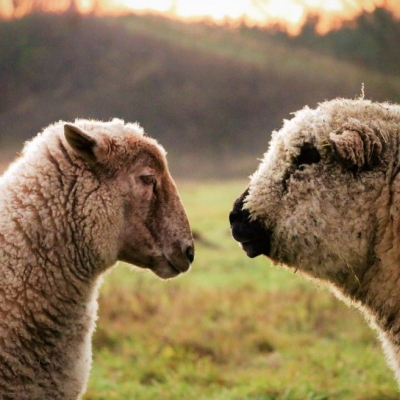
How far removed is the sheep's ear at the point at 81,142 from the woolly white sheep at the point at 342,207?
909 mm

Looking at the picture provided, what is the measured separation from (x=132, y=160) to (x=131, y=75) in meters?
30.0

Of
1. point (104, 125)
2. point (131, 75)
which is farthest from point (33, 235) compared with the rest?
point (131, 75)

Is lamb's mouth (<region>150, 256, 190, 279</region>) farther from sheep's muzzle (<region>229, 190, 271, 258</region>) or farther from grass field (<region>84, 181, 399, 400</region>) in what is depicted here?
grass field (<region>84, 181, 399, 400</region>)

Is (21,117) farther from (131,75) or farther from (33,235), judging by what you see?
(33,235)

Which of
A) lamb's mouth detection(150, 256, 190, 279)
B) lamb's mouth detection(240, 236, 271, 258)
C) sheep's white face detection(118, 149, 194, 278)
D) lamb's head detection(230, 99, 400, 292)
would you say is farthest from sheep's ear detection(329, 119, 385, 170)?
lamb's mouth detection(150, 256, 190, 279)

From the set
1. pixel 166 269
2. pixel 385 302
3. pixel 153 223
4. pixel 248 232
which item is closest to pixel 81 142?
pixel 153 223

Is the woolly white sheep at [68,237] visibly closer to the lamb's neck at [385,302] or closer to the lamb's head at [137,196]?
the lamb's head at [137,196]

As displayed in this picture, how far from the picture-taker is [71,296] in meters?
3.63

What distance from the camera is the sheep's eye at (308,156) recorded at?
344 centimetres

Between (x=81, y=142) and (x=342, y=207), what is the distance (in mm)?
1474

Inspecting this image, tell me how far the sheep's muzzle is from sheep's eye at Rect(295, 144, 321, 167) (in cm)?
38

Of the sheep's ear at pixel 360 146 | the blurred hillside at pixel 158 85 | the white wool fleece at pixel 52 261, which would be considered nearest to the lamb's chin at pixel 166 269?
the white wool fleece at pixel 52 261

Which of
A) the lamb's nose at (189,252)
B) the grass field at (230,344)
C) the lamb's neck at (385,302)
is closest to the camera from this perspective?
the lamb's neck at (385,302)

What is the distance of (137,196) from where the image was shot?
3.79 meters
